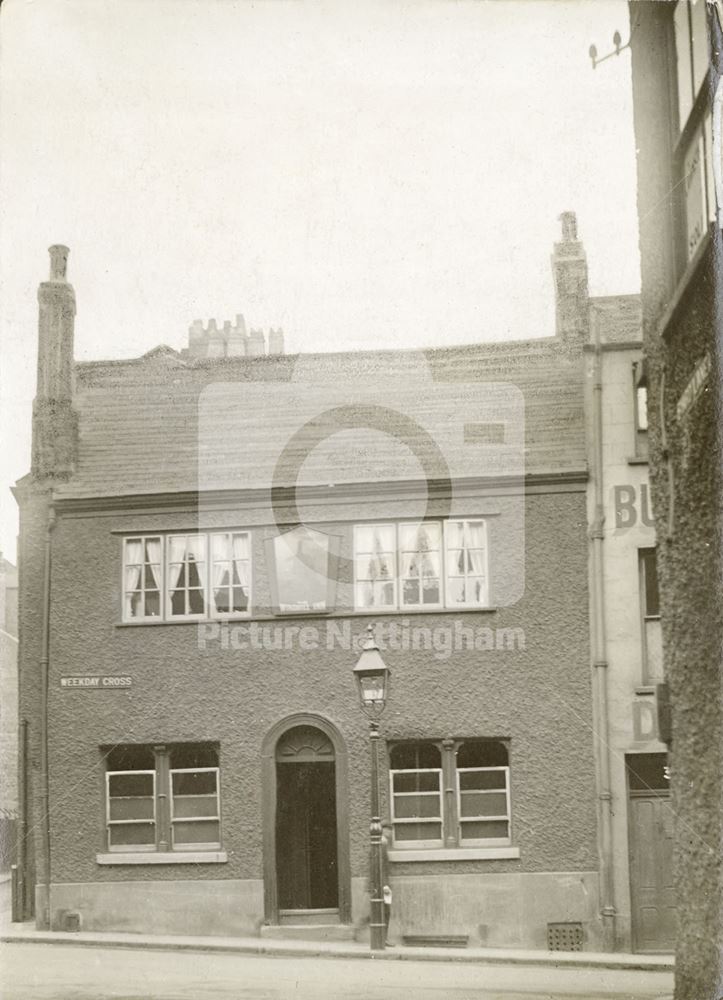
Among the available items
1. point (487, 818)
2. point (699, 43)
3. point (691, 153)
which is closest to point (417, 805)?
point (487, 818)

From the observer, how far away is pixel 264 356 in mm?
9078

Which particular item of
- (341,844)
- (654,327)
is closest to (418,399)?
(654,327)

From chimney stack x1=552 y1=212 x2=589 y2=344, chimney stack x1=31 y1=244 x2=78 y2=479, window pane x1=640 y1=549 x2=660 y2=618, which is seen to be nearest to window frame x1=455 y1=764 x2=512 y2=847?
window pane x1=640 y1=549 x2=660 y2=618

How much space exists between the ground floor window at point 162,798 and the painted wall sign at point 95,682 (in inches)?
15.2

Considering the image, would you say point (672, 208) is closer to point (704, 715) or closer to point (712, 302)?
point (712, 302)

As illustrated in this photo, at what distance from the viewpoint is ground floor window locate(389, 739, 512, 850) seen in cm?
920

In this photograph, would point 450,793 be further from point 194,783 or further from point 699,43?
point 699,43

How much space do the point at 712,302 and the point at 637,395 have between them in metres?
1.03

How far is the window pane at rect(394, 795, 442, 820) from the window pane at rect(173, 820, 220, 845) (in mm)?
1248

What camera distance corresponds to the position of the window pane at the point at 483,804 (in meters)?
9.29

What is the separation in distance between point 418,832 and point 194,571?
2315mm

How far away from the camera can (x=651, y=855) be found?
8977 mm

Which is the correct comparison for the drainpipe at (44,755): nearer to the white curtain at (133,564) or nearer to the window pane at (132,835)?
the window pane at (132,835)

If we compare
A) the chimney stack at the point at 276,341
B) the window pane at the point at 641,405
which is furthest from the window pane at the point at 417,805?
the chimney stack at the point at 276,341
